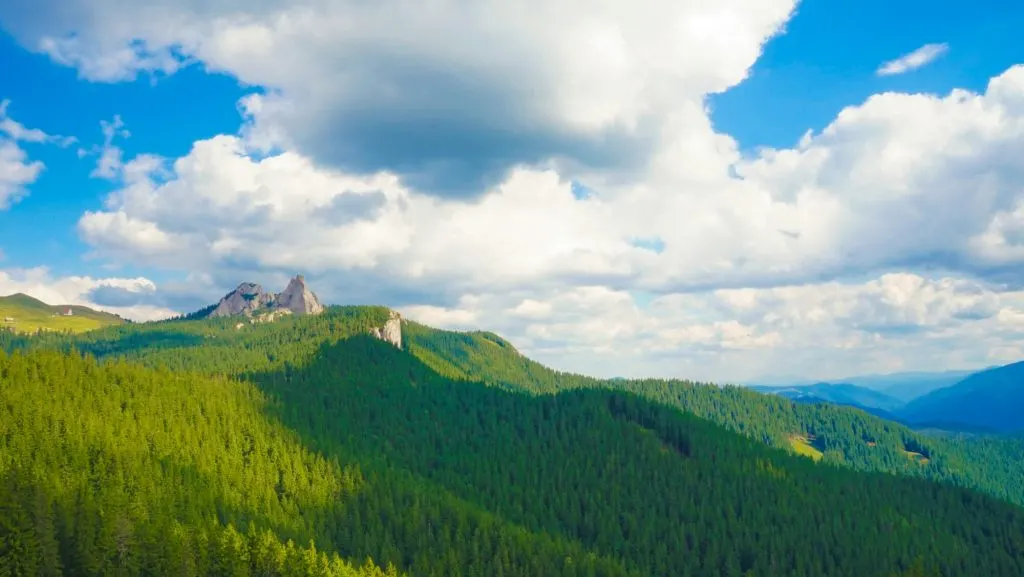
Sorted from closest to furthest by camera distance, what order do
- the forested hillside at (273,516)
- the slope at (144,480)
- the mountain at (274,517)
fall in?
the slope at (144,480)
the mountain at (274,517)
the forested hillside at (273,516)

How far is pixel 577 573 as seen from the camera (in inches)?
5610

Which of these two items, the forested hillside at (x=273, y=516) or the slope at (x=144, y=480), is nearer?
the slope at (x=144, y=480)

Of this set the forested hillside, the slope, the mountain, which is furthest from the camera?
the forested hillside

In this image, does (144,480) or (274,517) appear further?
(274,517)

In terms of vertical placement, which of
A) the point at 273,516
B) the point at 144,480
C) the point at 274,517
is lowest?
the point at 274,517

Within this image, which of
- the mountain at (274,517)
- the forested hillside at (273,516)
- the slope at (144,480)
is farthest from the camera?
the forested hillside at (273,516)

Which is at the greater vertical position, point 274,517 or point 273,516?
point 273,516

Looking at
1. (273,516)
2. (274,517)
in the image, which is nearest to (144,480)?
(273,516)

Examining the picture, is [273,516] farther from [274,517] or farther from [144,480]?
[144,480]

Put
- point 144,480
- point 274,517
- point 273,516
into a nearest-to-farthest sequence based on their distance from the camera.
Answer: point 144,480 < point 274,517 < point 273,516

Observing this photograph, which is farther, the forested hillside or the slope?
the forested hillside

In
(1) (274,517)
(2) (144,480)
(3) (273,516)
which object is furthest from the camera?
(3) (273,516)

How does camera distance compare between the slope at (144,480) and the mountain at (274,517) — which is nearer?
the slope at (144,480)

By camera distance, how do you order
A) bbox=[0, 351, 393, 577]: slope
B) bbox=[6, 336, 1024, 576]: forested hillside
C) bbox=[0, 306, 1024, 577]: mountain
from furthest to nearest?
bbox=[6, 336, 1024, 576]: forested hillside < bbox=[0, 306, 1024, 577]: mountain < bbox=[0, 351, 393, 577]: slope
